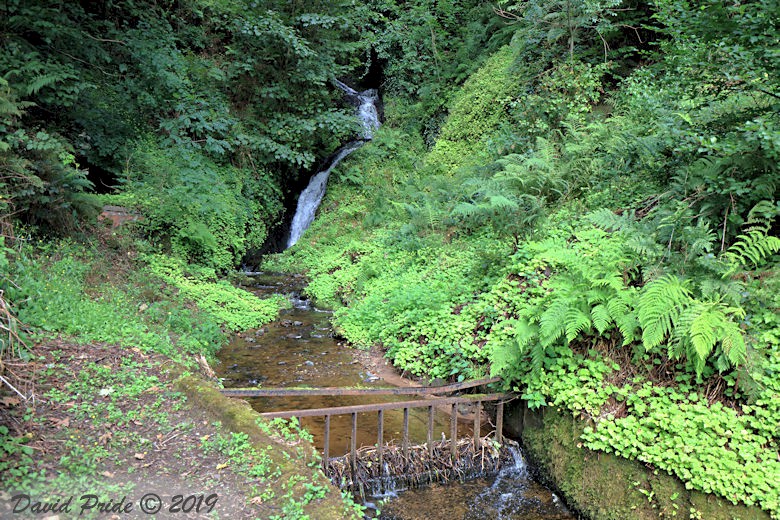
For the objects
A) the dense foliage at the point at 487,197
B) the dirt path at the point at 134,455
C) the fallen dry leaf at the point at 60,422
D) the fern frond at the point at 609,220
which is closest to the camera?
the dirt path at the point at 134,455

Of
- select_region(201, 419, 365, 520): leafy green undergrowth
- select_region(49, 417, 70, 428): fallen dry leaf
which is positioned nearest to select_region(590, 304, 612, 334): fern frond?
select_region(201, 419, 365, 520): leafy green undergrowth

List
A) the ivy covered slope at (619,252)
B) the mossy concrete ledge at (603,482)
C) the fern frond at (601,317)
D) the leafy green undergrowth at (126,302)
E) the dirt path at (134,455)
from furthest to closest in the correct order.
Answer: the leafy green undergrowth at (126,302), the fern frond at (601,317), the ivy covered slope at (619,252), the mossy concrete ledge at (603,482), the dirt path at (134,455)

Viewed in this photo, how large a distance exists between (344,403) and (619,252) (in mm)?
4253

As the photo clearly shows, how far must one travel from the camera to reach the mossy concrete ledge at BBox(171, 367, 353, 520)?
3.61 m

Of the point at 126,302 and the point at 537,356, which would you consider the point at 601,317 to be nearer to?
the point at 537,356

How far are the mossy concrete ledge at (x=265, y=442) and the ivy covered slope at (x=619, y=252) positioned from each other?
268cm

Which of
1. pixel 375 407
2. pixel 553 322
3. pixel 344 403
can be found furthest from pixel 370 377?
pixel 553 322

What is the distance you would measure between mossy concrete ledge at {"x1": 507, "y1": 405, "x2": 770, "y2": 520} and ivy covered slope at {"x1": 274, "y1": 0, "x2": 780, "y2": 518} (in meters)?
0.12

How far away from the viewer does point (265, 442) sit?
14.0 feet

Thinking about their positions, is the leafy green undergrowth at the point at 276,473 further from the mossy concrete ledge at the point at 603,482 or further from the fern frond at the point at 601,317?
the fern frond at the point at 601,317

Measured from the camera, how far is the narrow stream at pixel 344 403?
5.10 metres

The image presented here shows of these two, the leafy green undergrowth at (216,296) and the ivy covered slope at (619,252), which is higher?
the ivy covered slope at (619,252)

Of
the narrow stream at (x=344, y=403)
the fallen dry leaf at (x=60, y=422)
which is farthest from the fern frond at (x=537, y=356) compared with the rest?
the fallen dry leaf at (x=60, y=422)

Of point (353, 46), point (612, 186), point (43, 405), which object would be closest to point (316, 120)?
point (353, 46)
